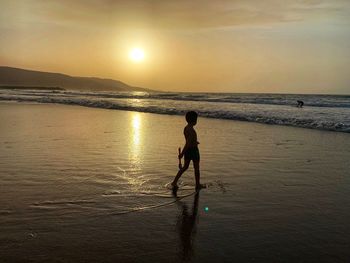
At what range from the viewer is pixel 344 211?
6.05m

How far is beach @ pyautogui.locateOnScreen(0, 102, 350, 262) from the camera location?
4.57 m

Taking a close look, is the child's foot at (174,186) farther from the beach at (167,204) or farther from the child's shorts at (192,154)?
the child's shorts at (192,154)

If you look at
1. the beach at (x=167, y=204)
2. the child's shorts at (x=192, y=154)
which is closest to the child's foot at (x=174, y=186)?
the beach at (x=167, y=204)

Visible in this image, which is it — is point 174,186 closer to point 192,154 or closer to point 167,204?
point 192,154

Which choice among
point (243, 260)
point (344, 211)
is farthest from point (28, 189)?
point (344, 211)

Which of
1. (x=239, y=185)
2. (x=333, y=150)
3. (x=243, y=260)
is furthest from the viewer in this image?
(x=333, y=150)

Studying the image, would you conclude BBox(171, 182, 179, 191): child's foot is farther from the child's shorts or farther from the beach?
the child's shorts

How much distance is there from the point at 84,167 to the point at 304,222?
4.91 metres

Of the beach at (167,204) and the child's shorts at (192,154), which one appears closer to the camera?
the beach at (167,204)

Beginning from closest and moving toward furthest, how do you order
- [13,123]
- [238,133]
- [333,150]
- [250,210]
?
[250,210], [333,150], [238,133], [13,123]

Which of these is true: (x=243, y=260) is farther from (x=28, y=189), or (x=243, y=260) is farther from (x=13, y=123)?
(x=13, y=123)

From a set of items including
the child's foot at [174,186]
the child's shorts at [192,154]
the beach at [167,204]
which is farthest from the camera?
the child's shorts at [192,154]

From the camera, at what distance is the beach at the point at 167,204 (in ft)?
15.0

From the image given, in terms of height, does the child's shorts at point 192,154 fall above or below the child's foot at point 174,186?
above
